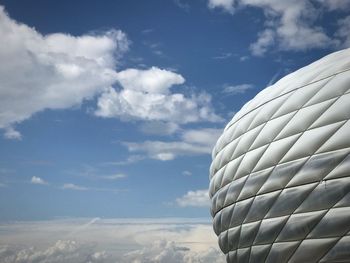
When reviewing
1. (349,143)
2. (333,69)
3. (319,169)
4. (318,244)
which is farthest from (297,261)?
(333,69)

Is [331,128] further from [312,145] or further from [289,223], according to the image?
[289,223]

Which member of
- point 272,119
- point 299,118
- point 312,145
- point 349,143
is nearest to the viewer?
point 349,143

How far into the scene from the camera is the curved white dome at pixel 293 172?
1457cm

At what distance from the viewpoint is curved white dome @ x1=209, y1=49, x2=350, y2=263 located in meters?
14.6

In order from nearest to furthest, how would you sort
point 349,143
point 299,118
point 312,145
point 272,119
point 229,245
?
1. point 349,143
2. point 312,145
3. point 299,118
4. point 272,119
5. point 229,245

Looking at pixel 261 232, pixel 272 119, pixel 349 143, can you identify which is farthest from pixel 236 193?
pixel 349 143

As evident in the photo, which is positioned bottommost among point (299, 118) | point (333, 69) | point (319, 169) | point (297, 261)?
point (297, 261)

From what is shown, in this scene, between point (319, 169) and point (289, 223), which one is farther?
point (289, 223)

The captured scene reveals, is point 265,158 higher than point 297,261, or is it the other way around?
point 265,158

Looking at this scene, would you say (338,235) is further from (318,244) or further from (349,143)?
(349,143)

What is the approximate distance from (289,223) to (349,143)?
12.2ft

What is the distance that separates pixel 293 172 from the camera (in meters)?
16.0

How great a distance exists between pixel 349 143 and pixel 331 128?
40.1 inches

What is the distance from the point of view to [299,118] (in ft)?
54.7
